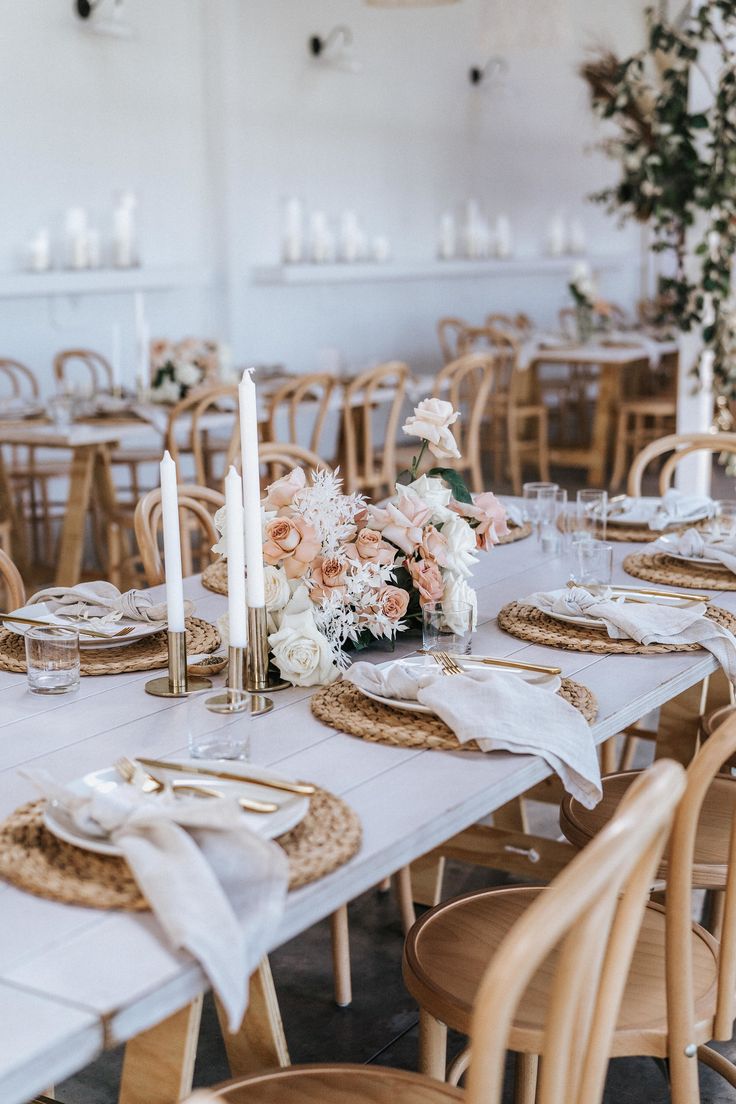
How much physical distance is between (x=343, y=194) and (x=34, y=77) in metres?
2.27

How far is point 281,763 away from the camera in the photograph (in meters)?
1.39

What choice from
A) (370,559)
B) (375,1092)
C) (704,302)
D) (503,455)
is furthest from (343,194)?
(375,1092)

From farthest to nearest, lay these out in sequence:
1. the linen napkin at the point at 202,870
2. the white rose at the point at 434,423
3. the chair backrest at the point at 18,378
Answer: the chair backrest at the point at 18,378 < the white rose at the point at 434,423 < the linen napkin at the point at 202,870

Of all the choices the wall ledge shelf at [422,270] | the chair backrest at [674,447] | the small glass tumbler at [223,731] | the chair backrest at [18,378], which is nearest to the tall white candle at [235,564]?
the small glass tumbler at [223,731]

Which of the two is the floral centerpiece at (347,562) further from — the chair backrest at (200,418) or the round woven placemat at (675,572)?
the chair backrest at (200,418)

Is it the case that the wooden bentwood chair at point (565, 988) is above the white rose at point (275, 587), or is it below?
below

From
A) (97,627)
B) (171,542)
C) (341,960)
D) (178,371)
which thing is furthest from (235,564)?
(178,371)

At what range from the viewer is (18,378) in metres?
6.02

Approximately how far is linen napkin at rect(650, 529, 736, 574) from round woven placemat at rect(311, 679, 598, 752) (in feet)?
2.27

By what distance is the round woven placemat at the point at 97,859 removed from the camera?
3.54ft

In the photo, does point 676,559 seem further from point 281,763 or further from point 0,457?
point 0,457

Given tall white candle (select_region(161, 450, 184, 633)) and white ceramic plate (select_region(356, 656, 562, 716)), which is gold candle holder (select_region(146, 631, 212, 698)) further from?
white ceramic plate (select_region(356, 656, 562, 716))

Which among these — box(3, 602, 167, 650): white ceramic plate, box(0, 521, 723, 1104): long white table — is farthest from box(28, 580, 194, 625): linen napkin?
box(0, 521, 723, 1104): long white table

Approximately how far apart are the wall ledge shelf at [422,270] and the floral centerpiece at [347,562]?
5.26 m
